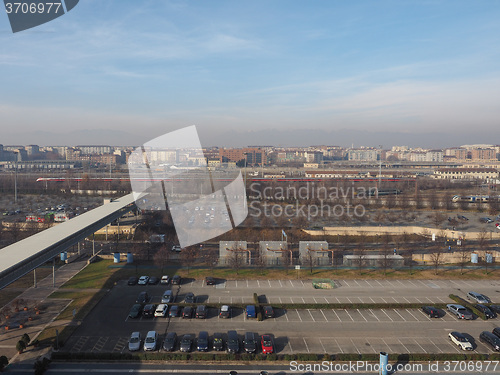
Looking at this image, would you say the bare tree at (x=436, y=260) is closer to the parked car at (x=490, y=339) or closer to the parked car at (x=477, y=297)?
the parked car at (x=477, y=297)

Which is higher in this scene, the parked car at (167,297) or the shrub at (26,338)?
the shrub at (26,338)

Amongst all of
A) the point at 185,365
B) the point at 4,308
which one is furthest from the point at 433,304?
the point at 4,308

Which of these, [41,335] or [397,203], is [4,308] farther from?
[397,203]

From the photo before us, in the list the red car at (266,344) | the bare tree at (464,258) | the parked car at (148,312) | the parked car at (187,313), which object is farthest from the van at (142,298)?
the bare tree at (464,258)

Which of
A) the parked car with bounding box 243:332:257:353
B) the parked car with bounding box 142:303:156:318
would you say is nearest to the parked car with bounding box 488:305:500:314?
the parked car with bounding box 243:332:257:353

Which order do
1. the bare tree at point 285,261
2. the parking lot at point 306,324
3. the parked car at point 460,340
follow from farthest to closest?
the bare tree at point 285,261, the parking lot at point 306,324, the parked car at point 460,340

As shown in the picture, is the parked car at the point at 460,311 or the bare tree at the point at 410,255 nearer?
the parked car at the point at 460,311

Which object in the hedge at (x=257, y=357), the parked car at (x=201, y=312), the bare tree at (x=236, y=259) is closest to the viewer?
the hedge at (x=257, y=357)

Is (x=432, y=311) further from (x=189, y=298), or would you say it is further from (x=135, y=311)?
(x=135, y=311)
